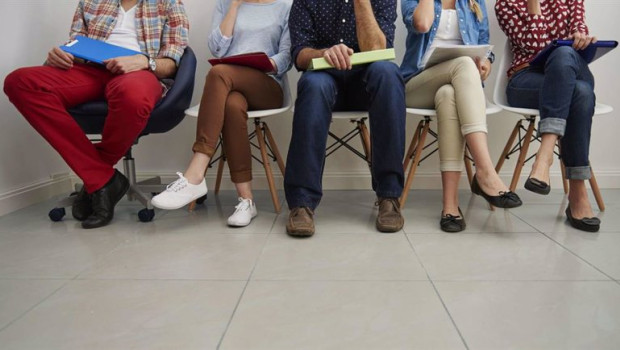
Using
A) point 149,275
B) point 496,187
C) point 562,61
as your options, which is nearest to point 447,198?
point 496,187

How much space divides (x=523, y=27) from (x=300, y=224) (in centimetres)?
125

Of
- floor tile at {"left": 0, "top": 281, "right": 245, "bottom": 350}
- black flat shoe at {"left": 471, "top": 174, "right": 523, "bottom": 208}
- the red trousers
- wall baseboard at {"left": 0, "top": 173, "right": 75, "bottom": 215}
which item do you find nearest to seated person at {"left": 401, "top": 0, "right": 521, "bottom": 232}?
black flat shoe at {"left": 471, "top": 174, "right": 523, "bottom": 208}

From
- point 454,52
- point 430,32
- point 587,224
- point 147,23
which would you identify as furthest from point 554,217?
point 147,23

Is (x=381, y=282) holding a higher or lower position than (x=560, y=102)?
lower

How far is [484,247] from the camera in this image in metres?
1.34

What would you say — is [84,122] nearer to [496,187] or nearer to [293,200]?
[293,200]

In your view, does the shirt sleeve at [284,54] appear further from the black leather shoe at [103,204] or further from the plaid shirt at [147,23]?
the black leather shoe at [103,204]

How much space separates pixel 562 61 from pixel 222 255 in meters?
1.29

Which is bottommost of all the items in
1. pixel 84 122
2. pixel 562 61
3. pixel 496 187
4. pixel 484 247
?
pixel 484 247

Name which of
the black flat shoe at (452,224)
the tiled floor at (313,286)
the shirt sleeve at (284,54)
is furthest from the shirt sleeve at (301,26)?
the black flat shoe at (452,224)

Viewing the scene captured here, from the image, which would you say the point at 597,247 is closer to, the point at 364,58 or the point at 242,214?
the point at 364,58

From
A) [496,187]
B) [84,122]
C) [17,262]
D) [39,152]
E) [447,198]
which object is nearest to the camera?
[17,262]

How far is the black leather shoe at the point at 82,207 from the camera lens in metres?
1.70

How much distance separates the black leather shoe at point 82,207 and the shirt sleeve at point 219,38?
2.59ft
